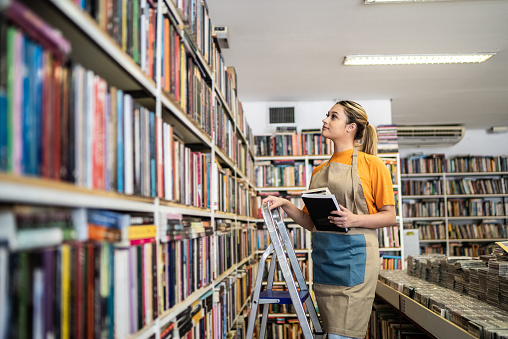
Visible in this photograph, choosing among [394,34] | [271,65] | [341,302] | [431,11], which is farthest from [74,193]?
[271,65]

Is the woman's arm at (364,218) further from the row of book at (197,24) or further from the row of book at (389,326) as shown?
the row of book at (389,326)

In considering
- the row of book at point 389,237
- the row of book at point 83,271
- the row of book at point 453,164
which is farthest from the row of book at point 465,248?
the row of book at point 83,271

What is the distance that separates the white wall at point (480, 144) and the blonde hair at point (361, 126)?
6673 millimetres

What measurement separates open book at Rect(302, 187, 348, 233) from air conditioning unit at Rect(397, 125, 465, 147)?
19.6ft

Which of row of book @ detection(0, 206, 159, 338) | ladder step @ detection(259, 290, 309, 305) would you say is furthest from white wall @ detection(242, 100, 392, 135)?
row of book @ detection(0, 206, 159, 338)

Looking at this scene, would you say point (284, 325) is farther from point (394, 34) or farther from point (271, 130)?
point (394, 34)

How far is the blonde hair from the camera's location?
6.48 feet

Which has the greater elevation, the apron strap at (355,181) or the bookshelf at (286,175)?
the bookshelf at (286,175)

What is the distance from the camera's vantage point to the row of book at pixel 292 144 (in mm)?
5113

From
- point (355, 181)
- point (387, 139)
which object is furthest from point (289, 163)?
point (355, 181)

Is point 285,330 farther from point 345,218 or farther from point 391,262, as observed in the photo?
point 345,218

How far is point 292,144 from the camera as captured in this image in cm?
517

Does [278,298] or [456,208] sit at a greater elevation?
[456,208]

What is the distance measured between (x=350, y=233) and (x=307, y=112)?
13.3 ft
